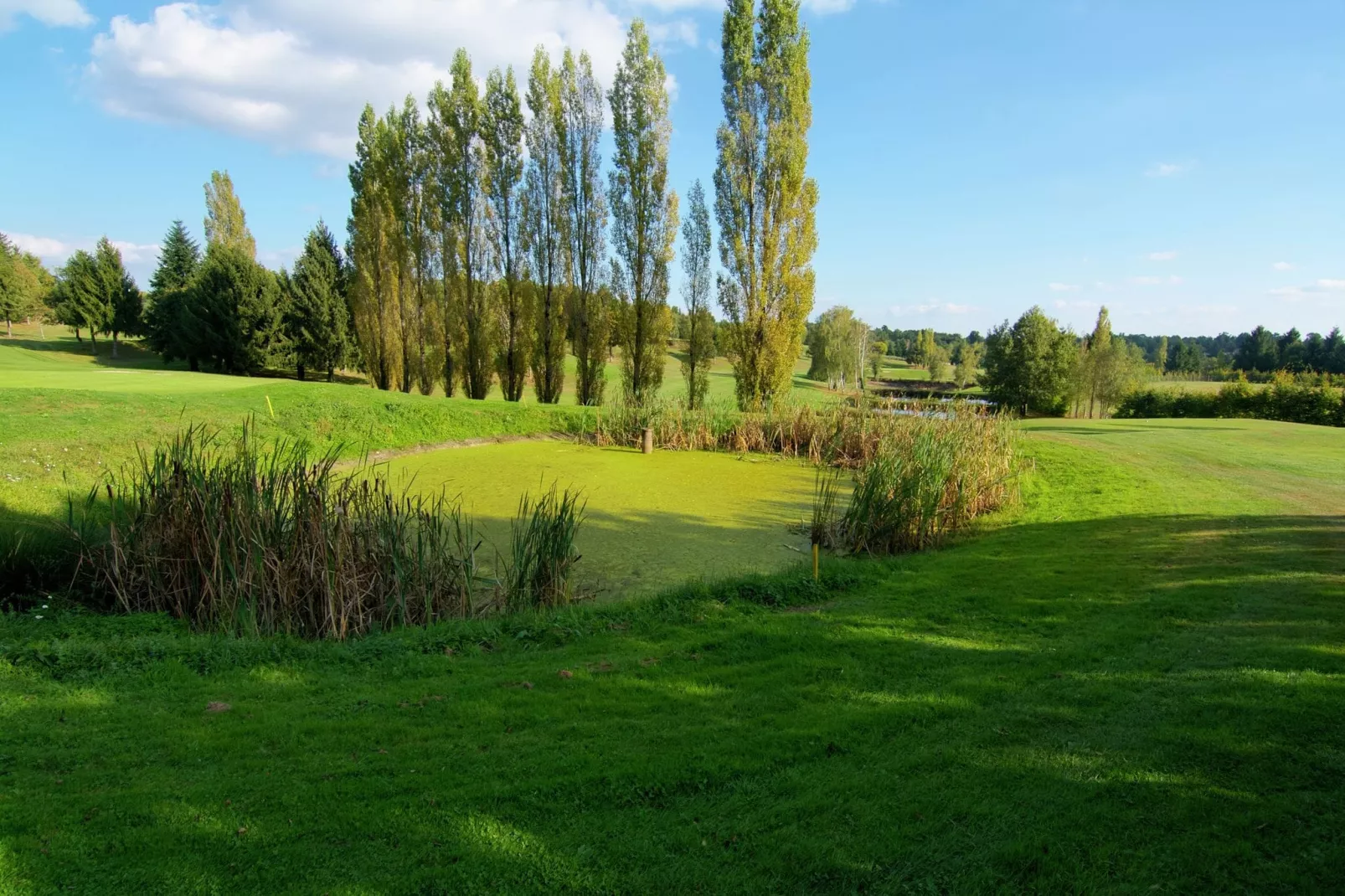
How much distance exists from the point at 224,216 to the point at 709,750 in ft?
136

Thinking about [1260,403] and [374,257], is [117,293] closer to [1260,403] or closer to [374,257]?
[374,257]

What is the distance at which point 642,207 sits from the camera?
2059cm

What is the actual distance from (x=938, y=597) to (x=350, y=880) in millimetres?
4622

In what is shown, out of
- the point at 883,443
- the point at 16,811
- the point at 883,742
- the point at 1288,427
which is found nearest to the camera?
the point at 16,811

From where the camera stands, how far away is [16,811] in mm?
2416

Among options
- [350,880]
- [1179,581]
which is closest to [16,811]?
[350,880]

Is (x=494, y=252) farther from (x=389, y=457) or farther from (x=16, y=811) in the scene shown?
(x=16, y=811)

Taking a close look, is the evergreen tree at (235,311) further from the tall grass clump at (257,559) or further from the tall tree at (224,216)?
the tall grass clump at (257,559)

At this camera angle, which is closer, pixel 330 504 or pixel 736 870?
pixel 736 870

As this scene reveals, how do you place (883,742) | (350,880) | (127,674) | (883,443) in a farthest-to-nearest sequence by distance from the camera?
(883,443), (127,674), (883,742), (350,880)

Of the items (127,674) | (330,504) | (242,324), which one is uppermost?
(242,324)

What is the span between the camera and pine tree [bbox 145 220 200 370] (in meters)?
26.6

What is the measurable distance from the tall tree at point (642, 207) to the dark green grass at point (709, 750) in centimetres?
1571

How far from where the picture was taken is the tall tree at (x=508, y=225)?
20984 millimetres
